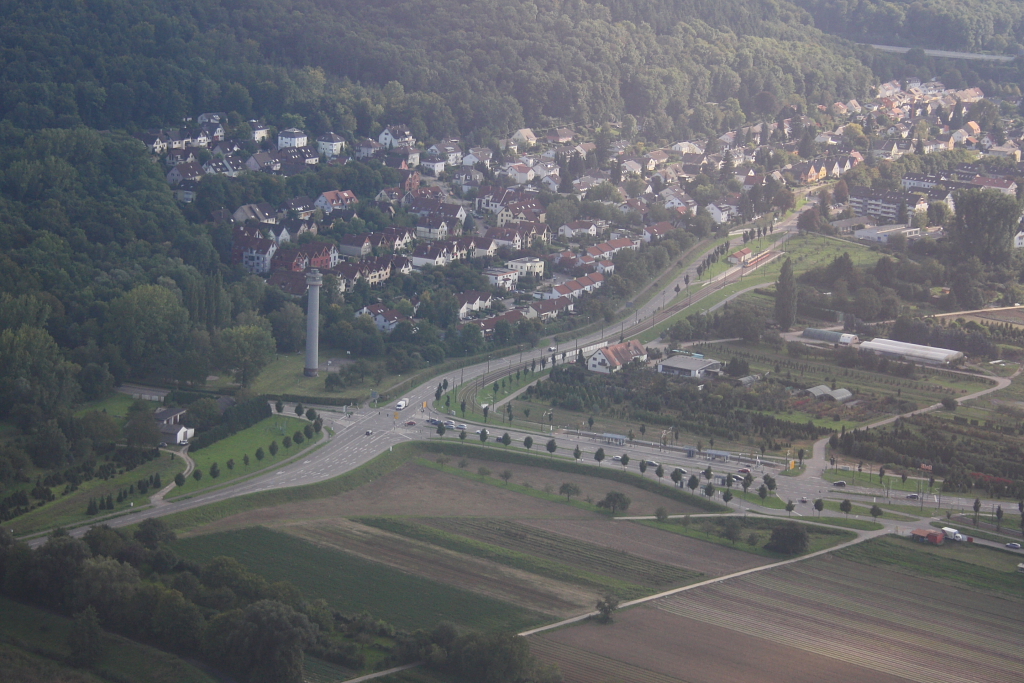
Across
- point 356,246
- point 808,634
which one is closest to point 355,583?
point 808,634

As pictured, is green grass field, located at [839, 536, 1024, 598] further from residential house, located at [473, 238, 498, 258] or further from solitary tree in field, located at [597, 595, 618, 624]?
residential house, located at [473, 238, 498, 258]

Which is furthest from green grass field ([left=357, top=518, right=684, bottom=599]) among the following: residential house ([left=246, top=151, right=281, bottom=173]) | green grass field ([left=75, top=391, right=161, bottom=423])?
residential house ([left=246, top=151, right=281, bottom=173])

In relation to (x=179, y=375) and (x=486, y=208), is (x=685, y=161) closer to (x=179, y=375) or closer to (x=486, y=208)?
(x=486, y=208)

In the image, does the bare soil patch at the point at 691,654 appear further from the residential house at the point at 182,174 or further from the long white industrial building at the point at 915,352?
the residential house at the point at 182,174

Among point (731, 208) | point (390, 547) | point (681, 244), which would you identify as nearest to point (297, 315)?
point (390, 547)

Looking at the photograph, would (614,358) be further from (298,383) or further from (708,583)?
(708,583)
